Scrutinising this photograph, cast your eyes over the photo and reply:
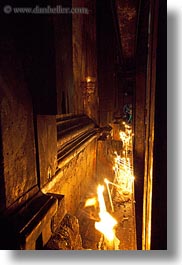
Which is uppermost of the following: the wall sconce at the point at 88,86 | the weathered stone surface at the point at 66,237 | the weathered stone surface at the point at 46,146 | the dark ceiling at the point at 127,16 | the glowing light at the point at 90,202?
the dark ceiling at the point at 127,16

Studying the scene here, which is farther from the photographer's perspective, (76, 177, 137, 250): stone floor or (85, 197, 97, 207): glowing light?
(85, 197, 97, 207): glowing light

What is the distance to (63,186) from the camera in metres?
3.09

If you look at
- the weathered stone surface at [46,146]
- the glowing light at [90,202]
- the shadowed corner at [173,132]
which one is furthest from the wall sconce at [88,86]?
the shadowed corner at [173,132]

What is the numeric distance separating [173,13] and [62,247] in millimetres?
2172

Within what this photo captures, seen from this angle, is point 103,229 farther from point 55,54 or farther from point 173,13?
point 173,13

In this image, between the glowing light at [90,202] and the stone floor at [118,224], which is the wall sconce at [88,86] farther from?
the glowing light at [90,202]

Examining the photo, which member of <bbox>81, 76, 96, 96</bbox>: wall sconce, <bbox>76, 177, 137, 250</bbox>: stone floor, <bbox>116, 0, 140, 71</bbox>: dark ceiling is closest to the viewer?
<bbox>116, 0, 140, 71</bbox>: dark ceiling

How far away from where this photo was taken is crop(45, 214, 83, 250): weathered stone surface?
1.85m

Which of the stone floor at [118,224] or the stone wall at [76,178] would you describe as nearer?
the stone wall at [76,178]

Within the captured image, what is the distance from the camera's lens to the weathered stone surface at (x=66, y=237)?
6.09 ft

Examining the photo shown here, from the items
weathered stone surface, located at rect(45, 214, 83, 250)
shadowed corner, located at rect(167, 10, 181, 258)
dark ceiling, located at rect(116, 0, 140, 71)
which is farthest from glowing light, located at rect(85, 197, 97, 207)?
dark ceiling, located at rect(116, 0, 140, 71)

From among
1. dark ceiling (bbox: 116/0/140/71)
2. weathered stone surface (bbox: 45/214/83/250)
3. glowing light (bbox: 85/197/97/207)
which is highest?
dark ceiling (bbox: 116/0/140/71)

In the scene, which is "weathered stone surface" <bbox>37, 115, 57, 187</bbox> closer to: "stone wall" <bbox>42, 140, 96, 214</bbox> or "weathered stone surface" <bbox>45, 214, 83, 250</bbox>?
"stone wall" <bbox>42, 140, 96, 214</bbox>

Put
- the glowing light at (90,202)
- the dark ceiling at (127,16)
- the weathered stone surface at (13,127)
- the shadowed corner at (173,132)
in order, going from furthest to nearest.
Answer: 1. the glowing light at (90,202)
2. the dark ceiling at (127,16)
3. the shadowed corner at (173,132)
4. the weathered stone surface at (13,127)
